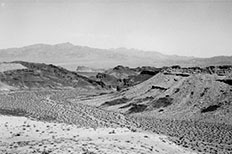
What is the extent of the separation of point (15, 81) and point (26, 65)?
19320mm

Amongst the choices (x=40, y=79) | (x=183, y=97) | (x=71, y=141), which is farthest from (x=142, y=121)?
(x=40, y=79)

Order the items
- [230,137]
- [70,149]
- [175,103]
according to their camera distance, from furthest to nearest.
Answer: [175,103] → [230,137] → [70,149]

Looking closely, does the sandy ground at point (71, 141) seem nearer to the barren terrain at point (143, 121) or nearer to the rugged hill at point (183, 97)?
the barren terrain at point (143, 121)

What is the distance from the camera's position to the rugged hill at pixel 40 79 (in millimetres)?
80625

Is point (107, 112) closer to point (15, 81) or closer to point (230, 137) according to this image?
point (230, 137)

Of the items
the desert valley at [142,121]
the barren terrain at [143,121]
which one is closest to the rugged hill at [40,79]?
the desert valley at [142,121]

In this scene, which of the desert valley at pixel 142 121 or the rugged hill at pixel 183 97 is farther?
the rugged hill at pixel 183 97

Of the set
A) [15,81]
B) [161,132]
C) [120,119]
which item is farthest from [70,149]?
[15,81]

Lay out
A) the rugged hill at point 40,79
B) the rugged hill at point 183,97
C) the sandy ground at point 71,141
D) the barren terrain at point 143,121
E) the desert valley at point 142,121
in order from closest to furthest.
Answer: the sandy ground at point 71,141 < the desert valley at point 142,121 < the barren terrain at point 143,121 < the rugged hill at point 183,97 < the rugged hill at point 40,79

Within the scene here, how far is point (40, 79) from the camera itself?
283 ft

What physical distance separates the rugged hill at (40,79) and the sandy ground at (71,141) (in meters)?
52.3

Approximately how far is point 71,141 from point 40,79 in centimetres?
6908

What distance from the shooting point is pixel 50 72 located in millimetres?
93062

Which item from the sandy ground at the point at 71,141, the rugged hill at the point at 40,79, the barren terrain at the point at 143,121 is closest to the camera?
the sandy ground at the point at 71,141
